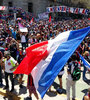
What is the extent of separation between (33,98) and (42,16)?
22.2 metres

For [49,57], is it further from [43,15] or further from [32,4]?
[32,4]

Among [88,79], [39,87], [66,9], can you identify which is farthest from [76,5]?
[39,87]

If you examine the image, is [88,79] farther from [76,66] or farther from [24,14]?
[24,14]

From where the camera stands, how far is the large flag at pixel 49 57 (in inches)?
159

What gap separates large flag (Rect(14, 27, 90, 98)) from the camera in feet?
13.2

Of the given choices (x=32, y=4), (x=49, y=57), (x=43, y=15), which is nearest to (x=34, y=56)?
(x=49, y=57)

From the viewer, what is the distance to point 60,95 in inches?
240

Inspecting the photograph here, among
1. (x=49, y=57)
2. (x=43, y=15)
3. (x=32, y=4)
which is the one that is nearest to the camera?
(x=49, y=57)

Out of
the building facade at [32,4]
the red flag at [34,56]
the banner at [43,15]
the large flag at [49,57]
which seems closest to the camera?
the large flag at [49,57]

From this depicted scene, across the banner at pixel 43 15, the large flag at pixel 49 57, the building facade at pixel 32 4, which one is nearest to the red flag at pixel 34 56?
the large flag at pixel 49 57

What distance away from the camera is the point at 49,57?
4.47 m

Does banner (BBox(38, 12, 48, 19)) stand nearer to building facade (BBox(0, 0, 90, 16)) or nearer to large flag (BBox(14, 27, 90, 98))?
building facade (BBox(0, 0, 90, 16))

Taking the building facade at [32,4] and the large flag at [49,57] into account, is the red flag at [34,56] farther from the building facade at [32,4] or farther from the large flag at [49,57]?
the building facade at [32,4]

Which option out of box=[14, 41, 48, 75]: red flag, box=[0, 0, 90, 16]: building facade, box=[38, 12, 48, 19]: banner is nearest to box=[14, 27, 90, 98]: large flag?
box=[14, 41, 48, 75]: red flag
